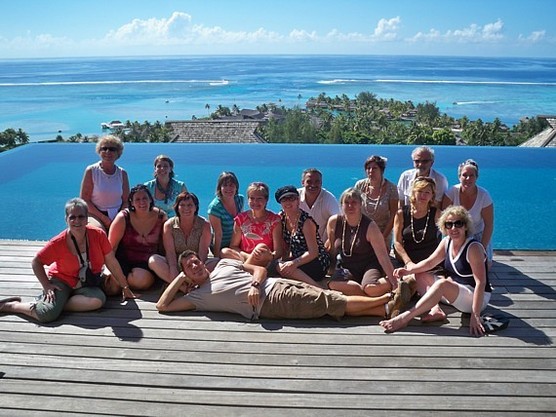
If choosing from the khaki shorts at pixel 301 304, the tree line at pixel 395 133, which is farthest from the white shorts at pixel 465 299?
the tree line at pixel 395 133

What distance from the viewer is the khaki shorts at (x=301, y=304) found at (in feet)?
9.44

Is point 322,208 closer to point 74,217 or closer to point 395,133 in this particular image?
point 74,217

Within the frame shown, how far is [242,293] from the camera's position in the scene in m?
2.94

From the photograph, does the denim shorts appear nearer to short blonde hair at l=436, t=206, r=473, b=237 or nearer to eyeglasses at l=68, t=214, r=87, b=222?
eyeglasses at l=68, t=214, r=87, b=222

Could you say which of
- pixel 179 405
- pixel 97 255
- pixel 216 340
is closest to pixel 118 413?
pixel 179 405

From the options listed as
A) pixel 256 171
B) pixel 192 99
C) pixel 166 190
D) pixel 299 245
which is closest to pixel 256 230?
pixel 299 245

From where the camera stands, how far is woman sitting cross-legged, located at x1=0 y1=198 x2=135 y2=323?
2881mm

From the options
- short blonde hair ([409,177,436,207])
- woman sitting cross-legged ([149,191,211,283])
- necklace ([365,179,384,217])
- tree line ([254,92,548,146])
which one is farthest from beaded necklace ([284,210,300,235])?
tree line ([254,92,548,146])

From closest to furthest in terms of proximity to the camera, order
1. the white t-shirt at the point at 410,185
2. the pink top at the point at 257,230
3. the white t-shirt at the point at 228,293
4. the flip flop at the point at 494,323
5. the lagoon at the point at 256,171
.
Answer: the flip flop at the point at 494,323, the white t-shirt at the point at 228,293, the pink top at the point at 257,230, the white t-shirt at the point at 410,185, the lagoon at the point at 256,171

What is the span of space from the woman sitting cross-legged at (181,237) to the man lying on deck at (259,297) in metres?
0.23

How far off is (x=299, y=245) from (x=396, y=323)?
2.78ft

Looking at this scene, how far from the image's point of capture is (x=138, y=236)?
11.0 ft

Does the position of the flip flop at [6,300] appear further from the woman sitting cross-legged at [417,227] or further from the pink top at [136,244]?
the woman sitting cross-legged at [417,227]

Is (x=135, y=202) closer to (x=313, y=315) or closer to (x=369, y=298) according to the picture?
(x=313, y=315)
